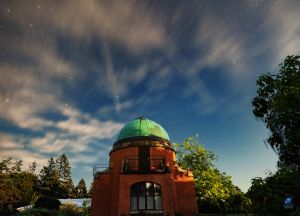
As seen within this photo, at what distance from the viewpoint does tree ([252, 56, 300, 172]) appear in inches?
454

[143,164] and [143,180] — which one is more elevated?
[143,164]

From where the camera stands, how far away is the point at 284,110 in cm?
1223

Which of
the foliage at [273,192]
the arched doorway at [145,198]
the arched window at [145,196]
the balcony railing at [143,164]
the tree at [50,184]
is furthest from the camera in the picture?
the tree at [50,184]

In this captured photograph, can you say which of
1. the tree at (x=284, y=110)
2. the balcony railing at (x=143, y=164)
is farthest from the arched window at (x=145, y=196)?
the tree at (x=284, y=110)

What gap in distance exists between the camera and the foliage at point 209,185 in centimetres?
2533

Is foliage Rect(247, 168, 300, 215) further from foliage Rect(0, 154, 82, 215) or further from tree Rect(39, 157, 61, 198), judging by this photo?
tree Rect(39, 157, 61, 198)

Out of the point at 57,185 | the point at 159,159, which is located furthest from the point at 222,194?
the point at 57,185

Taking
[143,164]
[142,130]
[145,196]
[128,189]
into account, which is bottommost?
[145,196]

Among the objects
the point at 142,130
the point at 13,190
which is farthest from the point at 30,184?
the point at 142,130

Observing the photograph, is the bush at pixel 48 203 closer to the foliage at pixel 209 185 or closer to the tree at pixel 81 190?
the foliage at pixel 209 185

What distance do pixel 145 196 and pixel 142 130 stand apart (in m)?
6.56

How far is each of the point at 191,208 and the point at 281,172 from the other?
1185 centimetres

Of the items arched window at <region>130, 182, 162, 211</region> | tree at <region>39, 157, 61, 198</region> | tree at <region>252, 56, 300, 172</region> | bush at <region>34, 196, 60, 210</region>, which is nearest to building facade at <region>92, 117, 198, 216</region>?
arched window at <region>130, 182, 162, 211</region>

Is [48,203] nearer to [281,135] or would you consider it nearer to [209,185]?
[209,185]
